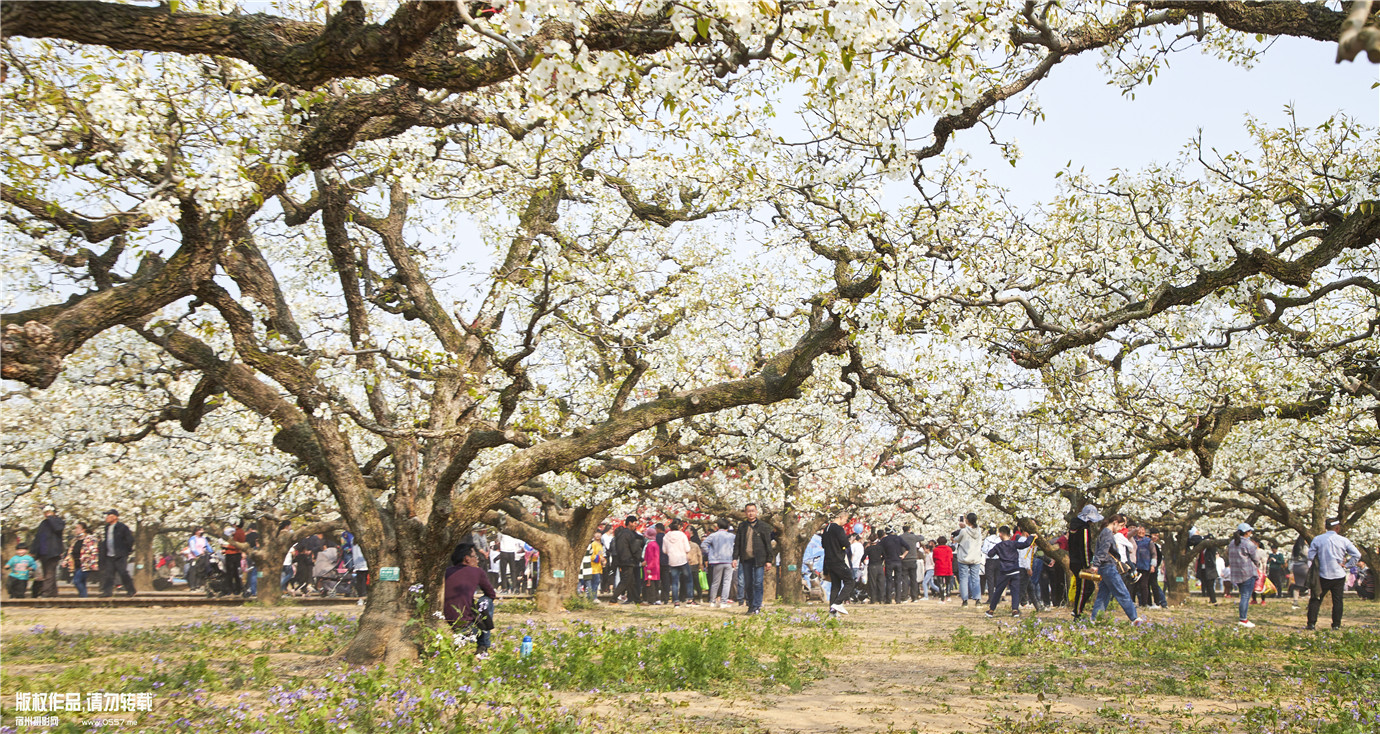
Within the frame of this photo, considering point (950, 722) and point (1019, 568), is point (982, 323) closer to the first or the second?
point (950, 722)

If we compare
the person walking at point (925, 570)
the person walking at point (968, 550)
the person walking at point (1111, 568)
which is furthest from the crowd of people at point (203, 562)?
the person walking at point (925, 570)

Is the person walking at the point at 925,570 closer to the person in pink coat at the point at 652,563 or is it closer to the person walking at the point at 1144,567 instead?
the person walking at the point at 1144,567

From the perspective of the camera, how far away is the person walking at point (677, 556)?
2364 cm

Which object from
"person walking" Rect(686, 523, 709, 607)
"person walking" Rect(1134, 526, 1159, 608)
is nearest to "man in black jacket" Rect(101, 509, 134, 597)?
"person walking" Rect(686, 523, 709, 607)

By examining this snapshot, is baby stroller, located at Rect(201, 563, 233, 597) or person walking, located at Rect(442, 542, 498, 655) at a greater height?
person walking, located at Rect(442, 542, 498, 655)

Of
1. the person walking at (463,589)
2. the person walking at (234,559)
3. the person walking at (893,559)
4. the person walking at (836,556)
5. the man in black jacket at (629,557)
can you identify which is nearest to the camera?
the person walking at (463,589)

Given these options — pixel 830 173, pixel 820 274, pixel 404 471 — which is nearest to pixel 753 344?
pixel 820 274

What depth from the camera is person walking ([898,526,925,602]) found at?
29.5m

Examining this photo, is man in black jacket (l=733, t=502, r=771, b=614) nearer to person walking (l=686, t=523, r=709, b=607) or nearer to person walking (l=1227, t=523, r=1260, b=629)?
person walking (l=686, t=523, r=709, b=607)

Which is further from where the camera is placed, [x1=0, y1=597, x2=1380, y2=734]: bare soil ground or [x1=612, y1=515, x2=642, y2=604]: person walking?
[x1=612, y1=515, x2=642, y2=604]: person walking

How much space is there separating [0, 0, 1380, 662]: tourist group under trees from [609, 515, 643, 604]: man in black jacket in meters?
4.93

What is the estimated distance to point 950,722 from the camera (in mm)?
7621

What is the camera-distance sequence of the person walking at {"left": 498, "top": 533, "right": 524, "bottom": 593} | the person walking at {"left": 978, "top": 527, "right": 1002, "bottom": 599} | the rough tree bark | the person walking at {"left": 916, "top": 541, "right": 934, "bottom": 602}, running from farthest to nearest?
the rough tree bark, the person walking at {"left": 916, "top": 541, "right": 934, "bottom": 602}, the person walking at {"left": 498, "top": 533, "right": 524, "bottom": 593}, the person walking at {"left": 978, "top": 527, "right": 1002, "bottom": 599}

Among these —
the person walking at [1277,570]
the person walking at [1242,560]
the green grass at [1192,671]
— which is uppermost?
the person walking at [1242,560]
